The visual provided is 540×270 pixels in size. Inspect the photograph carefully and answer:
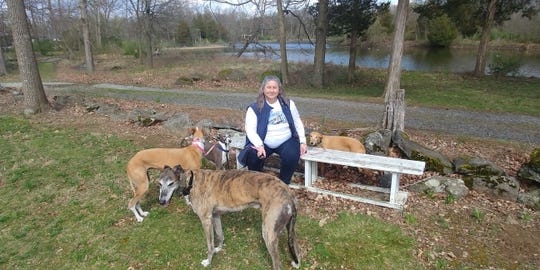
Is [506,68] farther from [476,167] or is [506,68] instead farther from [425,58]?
[476,167]

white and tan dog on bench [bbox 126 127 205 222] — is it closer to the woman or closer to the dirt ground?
the woman

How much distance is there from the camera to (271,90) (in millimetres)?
4965

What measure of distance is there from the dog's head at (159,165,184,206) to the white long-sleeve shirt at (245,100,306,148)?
1337 millimetres

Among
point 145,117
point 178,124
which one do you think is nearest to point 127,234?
point 178,124

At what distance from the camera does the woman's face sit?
16.2 ft

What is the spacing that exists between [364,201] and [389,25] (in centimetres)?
4438

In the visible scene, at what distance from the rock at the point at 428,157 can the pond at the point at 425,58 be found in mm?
16539

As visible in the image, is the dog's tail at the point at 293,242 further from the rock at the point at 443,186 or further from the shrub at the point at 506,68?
the shrub at the point at 506,68

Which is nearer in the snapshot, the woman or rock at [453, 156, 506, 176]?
the woman

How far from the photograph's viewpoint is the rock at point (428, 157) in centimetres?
615

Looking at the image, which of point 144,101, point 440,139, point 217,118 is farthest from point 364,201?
point 144,101

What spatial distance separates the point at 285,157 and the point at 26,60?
11.2m

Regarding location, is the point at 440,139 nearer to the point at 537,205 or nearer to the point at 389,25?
the point at 537,205

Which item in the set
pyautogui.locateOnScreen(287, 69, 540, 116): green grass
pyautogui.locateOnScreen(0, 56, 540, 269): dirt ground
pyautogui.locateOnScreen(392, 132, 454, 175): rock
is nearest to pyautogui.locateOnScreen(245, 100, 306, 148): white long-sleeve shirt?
pyautogui.locateOnScreen(0, 56, 540, 269): dirt ground
